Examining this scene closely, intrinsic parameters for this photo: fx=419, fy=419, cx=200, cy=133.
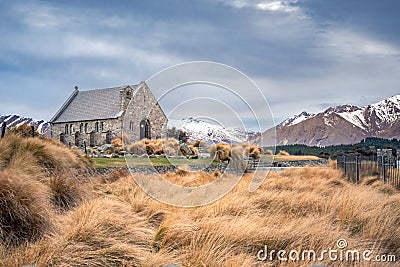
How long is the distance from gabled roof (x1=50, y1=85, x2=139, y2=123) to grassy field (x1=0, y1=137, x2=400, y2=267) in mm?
28382

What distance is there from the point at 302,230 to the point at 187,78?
3078 millimetres

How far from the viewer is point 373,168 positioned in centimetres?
1196

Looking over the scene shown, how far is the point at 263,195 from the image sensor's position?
727 cm

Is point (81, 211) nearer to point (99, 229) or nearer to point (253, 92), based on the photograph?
point (99, 229)

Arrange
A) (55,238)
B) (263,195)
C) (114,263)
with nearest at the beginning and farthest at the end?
1. (114,263)
2. (55,238)
3. (263,195)

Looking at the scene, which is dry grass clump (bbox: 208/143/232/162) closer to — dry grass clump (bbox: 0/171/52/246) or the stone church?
dry grass clump (bbox: 0/171/52/246)

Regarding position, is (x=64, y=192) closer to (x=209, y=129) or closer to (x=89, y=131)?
(x=209, y=129)

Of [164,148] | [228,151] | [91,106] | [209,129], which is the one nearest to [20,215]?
[209,129]

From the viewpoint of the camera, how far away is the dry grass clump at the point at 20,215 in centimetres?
465

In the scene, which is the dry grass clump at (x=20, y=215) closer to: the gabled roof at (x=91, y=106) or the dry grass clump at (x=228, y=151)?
the dry grass clump at (x=228, y=151)

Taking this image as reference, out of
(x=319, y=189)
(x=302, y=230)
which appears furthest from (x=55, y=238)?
(x=319, y=189)

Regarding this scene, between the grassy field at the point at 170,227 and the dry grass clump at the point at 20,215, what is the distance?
0.01 metres

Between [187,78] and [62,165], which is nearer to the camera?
[187,78]

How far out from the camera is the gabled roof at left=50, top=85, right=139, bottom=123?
35938mm
